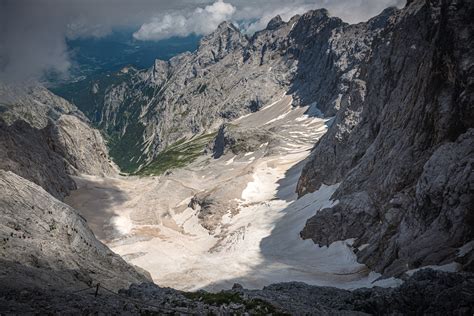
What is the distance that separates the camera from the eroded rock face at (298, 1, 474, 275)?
151 feet

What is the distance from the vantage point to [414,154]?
61.9 m

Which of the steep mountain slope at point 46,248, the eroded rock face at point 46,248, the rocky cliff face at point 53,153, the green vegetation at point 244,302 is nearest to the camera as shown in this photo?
the green vegetation at point 244,302

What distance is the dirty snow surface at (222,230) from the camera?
66.5m

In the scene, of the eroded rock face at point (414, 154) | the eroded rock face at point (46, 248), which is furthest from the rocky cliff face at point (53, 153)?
the eroded rock face at point (414, 154)

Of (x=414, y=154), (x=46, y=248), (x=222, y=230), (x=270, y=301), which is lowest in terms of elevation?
(x=222, y=230)

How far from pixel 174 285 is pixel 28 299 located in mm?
42151

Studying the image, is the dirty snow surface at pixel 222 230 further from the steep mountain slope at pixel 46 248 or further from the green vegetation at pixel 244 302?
the green vegetation at pixel 244 302

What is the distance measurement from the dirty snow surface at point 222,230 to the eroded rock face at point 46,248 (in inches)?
A: 728

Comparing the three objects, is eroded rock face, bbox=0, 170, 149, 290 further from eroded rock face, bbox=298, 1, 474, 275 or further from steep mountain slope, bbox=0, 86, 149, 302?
eroded rock face, bbox=298, 1, 474, 275

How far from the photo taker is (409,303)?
32.2 m

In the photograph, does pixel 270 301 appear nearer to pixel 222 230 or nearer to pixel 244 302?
pixel 244 302

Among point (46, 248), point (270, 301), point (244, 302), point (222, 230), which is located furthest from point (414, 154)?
point (222, 230)

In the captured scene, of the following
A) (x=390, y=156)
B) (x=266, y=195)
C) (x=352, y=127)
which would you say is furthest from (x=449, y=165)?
(x=266, y=195)

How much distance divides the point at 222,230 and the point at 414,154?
55182 mm
